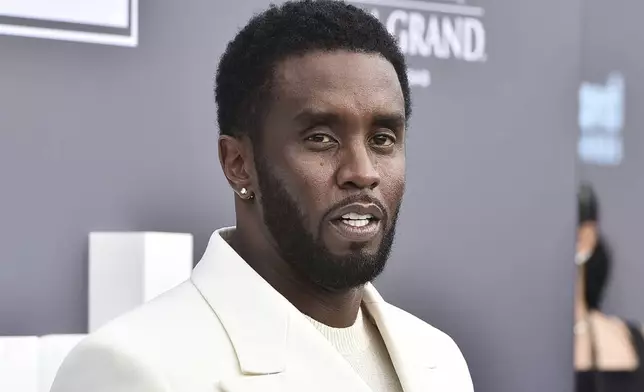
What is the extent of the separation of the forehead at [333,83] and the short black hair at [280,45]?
0.05ft

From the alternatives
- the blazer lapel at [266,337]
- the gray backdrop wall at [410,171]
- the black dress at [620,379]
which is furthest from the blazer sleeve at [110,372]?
the black dress at [620,379]

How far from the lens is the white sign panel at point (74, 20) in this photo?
2.17 meters

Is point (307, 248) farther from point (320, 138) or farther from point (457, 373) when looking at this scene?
point (457, 373)

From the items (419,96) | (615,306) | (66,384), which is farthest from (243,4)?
(615,306)

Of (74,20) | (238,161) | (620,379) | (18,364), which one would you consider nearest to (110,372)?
(238,161)

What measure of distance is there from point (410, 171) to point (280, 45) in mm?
1304

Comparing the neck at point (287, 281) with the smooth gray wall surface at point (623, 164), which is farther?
the smooth gray wall surface at point (623, 164)

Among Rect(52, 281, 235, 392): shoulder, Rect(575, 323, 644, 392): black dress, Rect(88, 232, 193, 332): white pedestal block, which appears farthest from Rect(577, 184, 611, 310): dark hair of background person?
Rect(52, 281, 235, 392): shoulder

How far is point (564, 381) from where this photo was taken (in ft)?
9.79

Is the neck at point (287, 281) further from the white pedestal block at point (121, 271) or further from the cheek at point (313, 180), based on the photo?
the white pedestal block at point (121, 271)

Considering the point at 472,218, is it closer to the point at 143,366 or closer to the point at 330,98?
the point at 330,98

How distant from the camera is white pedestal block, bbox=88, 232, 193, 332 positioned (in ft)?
7.22

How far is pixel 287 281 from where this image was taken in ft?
4.91

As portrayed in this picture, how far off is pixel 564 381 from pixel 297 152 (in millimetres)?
1825
